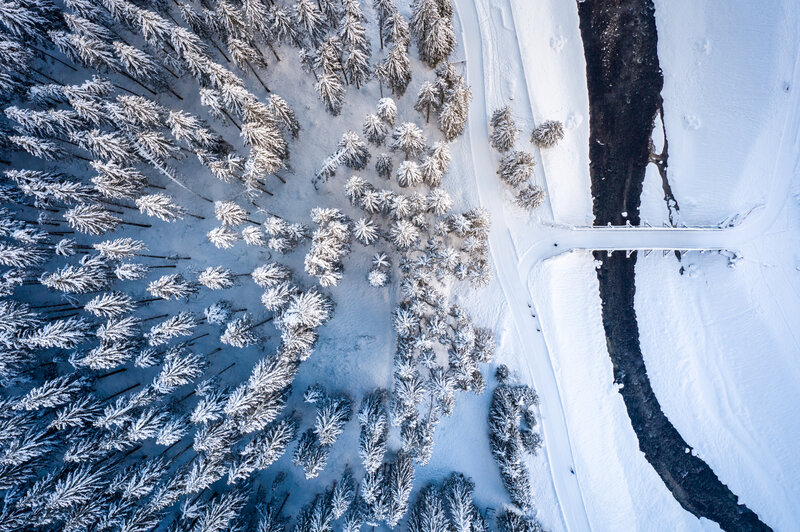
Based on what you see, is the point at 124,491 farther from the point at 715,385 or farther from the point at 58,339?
the point at 715,385

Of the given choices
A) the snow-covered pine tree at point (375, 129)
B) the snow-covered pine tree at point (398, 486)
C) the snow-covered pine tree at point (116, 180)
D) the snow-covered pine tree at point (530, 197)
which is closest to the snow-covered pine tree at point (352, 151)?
the snow-covered pine tree at point (375, 129)

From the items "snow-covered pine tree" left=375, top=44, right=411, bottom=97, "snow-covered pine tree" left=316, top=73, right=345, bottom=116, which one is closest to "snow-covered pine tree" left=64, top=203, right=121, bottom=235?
"snow-covered pine tree" left=316, top=73, right=345, bottom=116

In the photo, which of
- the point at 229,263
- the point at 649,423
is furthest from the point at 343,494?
the point at 649,423

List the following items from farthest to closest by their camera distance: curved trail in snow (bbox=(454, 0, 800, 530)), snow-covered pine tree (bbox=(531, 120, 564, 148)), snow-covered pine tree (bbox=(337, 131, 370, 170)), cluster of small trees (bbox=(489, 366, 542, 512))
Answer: curved trail in snow (bbox=(454, 0, 800, 530)) → snow-covered pine tree (bbox=(531, 120, 564, 148)) → cluster of small trees (bbox=(489, 366, 542, 512)) → snow-covered pine tree (bbox=(337, 131, 370, 170))

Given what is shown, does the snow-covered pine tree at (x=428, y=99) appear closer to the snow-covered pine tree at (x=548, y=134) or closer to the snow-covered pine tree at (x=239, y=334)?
the snow-covered pine tree at (x=548, y=134)

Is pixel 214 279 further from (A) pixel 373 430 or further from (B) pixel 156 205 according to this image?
(A) pixel 373 430

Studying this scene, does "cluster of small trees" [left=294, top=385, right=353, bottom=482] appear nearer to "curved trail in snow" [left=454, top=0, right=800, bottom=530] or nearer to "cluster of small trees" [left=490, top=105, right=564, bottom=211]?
"curved trail in snow" [left=454, top=0, right=800, bottom=530]
